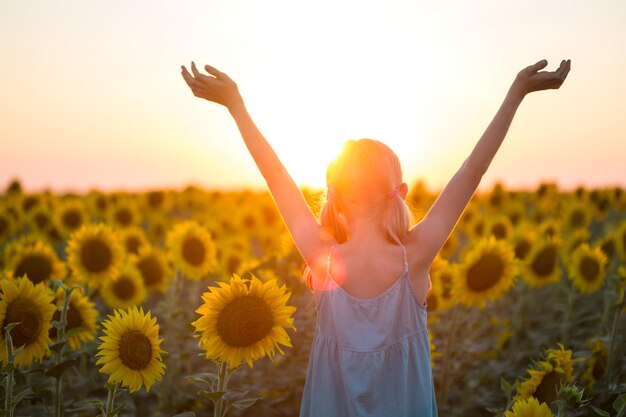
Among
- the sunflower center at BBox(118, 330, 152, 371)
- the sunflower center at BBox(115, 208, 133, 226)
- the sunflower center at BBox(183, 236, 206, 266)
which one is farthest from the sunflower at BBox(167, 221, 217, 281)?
the sunflower center at BBox(115, 208, 133, 226)

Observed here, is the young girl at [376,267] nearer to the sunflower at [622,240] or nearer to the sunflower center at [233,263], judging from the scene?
the sunflower center at [233,263]

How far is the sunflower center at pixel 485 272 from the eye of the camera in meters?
6.84

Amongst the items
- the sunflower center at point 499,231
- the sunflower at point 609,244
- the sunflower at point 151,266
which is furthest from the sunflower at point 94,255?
the sunflower at point 609,244

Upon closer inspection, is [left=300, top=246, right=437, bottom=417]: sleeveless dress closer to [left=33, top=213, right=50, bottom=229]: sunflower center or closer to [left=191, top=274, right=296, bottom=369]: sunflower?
[left=191, top=274, right=296, bottom=369]: sunflower

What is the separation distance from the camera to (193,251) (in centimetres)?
838

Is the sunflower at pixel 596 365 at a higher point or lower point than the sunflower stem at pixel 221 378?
lower

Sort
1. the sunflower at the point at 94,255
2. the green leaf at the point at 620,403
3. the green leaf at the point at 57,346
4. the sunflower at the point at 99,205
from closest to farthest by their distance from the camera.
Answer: the green leaf at the point at 620,403
the green leaf at the point at 57,346
the sunflower at the point at 94,255
the sunflower at the point at 99,205

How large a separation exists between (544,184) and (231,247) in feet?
37.2

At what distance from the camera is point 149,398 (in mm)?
7238

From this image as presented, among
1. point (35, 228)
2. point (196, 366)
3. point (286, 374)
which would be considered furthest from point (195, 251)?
point (35, 228)

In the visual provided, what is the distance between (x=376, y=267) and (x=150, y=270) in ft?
18.0

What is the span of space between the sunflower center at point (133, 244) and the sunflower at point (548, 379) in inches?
248

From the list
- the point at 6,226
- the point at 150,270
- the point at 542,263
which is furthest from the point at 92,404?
the point at 6,226

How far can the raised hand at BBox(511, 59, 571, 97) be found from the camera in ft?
11.7
